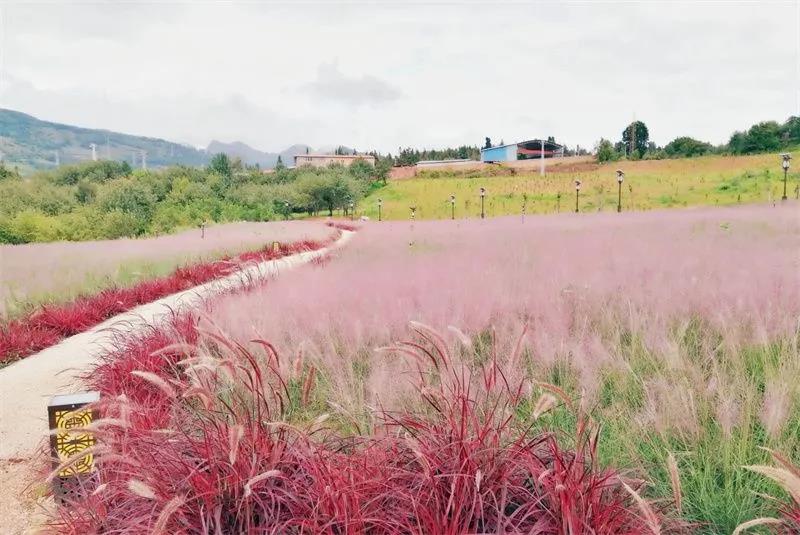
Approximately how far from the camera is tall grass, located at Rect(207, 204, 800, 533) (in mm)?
2393

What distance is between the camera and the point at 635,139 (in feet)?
69.4

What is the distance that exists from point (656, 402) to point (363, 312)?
89.0 inches

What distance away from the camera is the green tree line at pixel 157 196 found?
1867 centimetres

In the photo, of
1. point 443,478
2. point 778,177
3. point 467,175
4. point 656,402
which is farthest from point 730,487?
point 467,175

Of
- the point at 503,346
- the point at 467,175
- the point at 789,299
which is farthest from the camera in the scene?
the point at 467,175

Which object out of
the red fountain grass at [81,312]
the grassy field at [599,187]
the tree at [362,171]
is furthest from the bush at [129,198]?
the tree at [362,171]

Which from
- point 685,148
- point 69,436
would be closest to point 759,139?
point 685,148

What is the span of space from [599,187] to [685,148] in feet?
12.9

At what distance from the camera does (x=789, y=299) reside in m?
3.93

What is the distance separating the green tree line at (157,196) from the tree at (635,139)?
14.8 m

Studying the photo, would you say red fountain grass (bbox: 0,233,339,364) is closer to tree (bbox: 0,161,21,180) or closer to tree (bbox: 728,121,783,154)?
tree (bbox: 0,161,21,180)

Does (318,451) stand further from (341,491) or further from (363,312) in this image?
(363,312)

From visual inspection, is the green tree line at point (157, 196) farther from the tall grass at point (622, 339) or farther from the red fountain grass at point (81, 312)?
the tall grass at point (622, 339)

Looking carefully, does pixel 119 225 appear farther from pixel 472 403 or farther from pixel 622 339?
pixel 472 403
